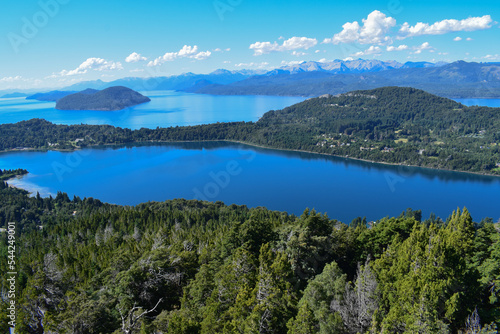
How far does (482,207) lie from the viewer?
149 feet

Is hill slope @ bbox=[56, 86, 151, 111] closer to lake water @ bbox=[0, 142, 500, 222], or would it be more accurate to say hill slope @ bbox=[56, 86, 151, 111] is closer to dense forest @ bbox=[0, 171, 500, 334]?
lake water @ bbox=[0, 142, 500, 222]

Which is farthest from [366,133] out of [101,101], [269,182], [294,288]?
[101,101]

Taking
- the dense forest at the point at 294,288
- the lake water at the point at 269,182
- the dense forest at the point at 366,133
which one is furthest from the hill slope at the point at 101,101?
the dense forest at the point at 294,288

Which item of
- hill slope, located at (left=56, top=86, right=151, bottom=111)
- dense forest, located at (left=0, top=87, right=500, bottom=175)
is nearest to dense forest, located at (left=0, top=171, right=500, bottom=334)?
dense forest, located at (left=0, top=87, right=500, bottom=175)

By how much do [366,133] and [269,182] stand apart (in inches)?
1957

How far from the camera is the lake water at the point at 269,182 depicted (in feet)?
152

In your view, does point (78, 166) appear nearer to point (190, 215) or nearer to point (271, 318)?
point (190, 215)

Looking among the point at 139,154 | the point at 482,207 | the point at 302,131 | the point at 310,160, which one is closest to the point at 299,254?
the point at 482,207

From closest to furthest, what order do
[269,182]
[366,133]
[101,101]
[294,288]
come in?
[294,288], [269,182], [366,133], [101,101]

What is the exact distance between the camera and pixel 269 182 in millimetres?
56000

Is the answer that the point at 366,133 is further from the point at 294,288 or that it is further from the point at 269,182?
the point at 294,288

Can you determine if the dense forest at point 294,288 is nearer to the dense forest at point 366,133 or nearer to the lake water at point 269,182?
the lake water at point 269,182

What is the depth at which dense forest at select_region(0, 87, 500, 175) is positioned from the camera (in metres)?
71.2

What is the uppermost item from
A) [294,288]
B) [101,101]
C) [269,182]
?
[101,101]
